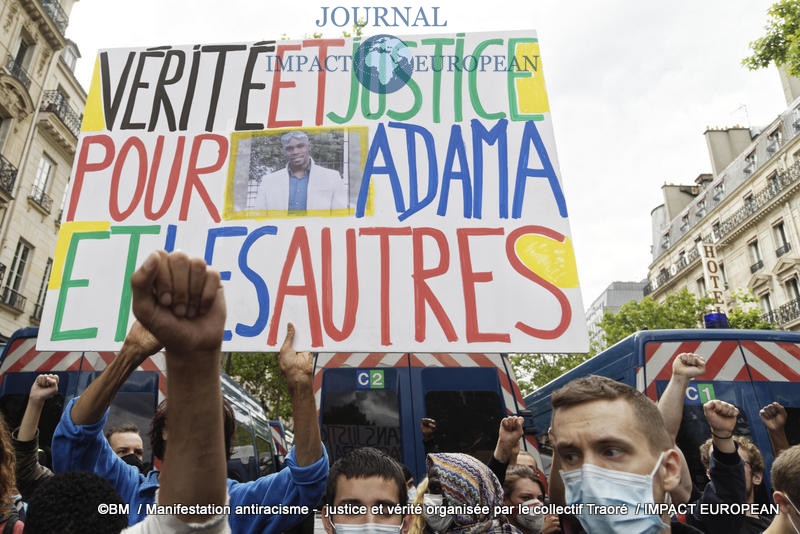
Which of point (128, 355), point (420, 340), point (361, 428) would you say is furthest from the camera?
point (361, 428)

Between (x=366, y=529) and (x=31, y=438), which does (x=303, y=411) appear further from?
(x=31, y=438)

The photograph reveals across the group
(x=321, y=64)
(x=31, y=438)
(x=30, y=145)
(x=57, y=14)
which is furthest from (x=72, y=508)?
(x=57, y=14)

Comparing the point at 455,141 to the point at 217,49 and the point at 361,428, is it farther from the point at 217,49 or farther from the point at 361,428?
the point at 361,428

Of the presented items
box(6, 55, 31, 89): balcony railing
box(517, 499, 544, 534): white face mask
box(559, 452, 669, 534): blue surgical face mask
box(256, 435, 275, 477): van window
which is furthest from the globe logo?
box(6, 55, 31, 89): balcony railing

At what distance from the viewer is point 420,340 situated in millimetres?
2787

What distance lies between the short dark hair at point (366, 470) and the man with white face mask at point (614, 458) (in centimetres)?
78

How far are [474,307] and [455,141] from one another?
3.84ft

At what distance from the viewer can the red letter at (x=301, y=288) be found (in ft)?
9.11

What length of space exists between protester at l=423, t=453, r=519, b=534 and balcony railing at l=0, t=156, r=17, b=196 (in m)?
19.7

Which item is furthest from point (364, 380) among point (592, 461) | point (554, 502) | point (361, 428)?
point (592, 461)

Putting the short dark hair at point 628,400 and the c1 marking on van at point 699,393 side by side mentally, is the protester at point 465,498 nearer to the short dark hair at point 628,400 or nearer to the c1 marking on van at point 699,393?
the short dark hair at point 628,400

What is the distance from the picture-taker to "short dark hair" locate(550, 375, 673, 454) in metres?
1.90

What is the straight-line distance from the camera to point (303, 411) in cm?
191

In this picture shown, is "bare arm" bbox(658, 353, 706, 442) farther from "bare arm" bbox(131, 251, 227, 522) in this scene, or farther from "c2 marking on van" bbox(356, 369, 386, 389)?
"c2 marking on van" bbox(356, 369, 386, 389)
